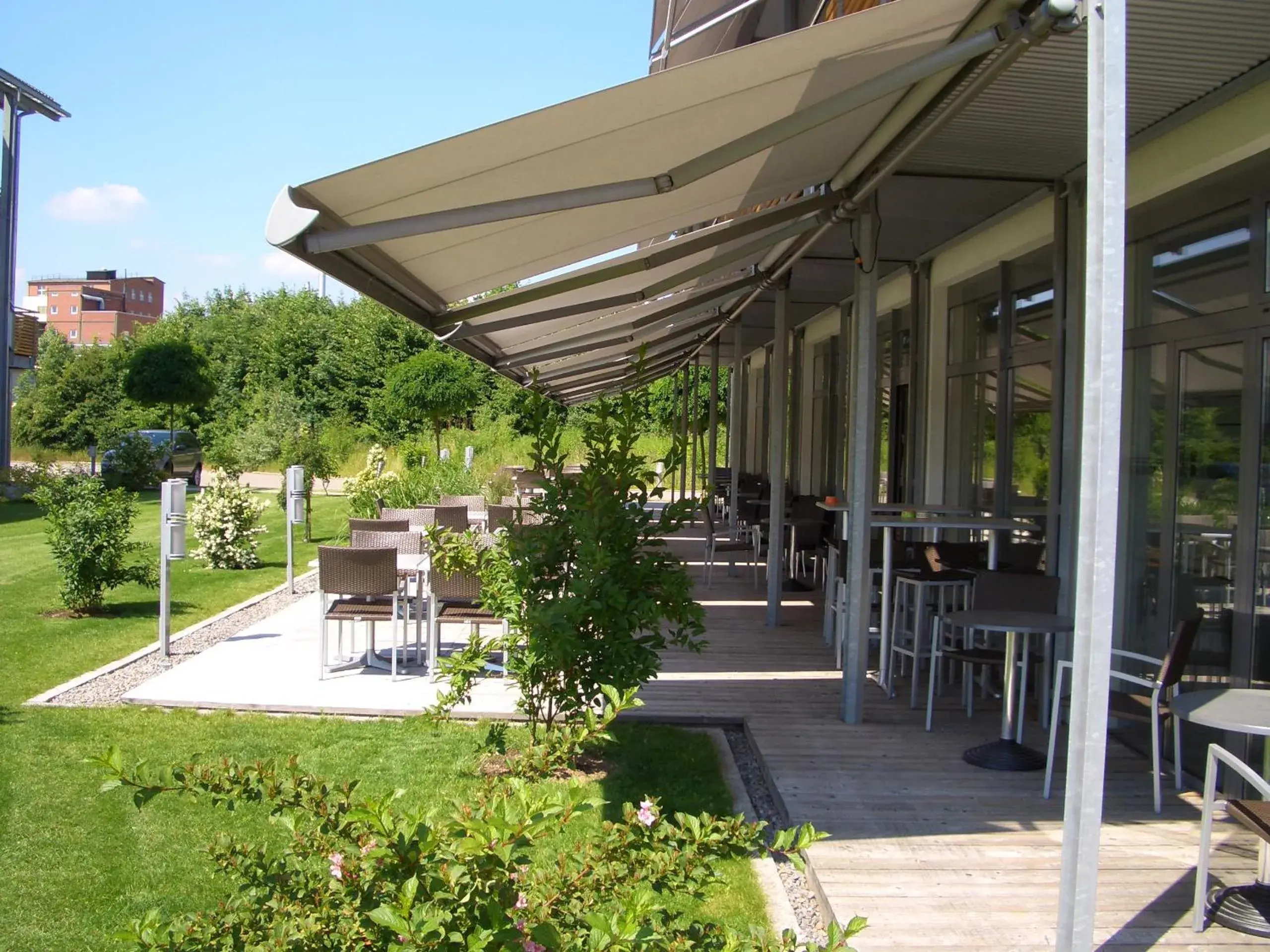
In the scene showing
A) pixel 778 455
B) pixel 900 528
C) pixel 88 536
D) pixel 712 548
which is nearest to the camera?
pixel 900 528

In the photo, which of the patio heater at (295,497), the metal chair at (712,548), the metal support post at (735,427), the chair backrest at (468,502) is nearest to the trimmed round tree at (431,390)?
the metal support post at (735,427)

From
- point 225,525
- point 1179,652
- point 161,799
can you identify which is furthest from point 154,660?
point 1179,652

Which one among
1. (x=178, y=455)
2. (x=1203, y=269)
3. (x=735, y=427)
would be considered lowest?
(x=178, y=455)

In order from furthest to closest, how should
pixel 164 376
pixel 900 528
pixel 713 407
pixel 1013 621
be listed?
pixel 164 376 < pixel 713 407 < pixel 900 528 < pixel 1013 621

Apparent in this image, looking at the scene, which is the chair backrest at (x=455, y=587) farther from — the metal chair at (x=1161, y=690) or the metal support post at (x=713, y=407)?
the metal support post at (x=713, y=407)

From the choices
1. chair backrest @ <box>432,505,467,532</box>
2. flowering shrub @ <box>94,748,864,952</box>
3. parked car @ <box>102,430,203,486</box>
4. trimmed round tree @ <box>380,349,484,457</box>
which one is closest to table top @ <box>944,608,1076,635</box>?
flowering shrub @ <box>94,748,864,952</box>

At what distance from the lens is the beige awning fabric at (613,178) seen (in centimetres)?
342

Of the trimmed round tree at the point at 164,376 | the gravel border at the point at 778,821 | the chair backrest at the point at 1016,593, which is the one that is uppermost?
the trimmed round tree at the point at 164,376

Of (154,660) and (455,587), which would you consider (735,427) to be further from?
(154,660)

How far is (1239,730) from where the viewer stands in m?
3.17

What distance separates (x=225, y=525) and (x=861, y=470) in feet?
Result: 28.6

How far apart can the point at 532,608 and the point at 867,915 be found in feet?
5.81

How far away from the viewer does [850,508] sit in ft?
19.3

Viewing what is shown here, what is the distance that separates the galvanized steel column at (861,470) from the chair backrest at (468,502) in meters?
6.42
